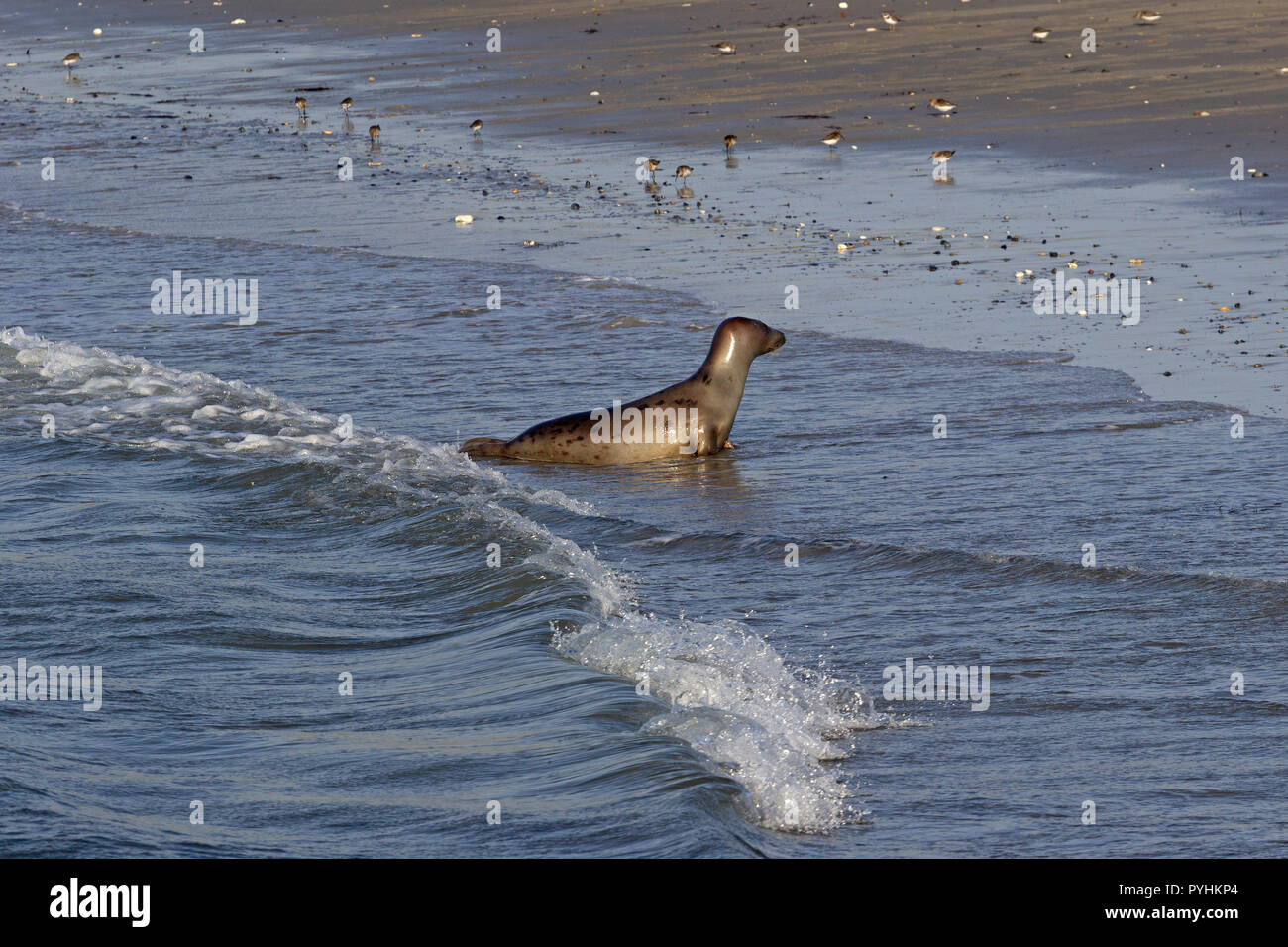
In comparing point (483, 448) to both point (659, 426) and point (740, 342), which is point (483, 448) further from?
point (740, 342)

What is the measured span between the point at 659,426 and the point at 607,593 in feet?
7.45

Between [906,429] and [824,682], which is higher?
[906,429]

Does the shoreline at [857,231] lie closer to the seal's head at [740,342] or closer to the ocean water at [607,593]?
the ocean water at [607,593]

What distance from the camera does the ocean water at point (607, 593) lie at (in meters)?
5.32

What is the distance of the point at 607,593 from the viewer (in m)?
7.32

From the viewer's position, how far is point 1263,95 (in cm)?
1664

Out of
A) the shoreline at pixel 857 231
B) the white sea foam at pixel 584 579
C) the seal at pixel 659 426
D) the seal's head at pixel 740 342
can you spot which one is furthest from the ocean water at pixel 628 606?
the shoreline at pixel 857 231

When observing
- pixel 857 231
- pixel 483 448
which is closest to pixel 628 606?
pixel 483 448

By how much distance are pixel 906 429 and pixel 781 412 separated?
2.90 feet

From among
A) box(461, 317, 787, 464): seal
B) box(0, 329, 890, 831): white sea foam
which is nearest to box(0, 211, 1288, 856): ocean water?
box(0, 329, 890, 831): white sea foam

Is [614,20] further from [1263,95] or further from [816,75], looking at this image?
[1263,95]

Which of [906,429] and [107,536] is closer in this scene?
[107,536]
